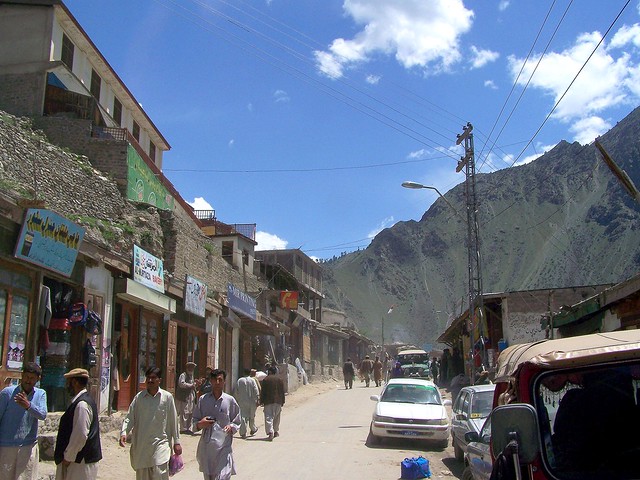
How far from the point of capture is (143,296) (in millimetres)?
14742

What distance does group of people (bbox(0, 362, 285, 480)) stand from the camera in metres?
6.07

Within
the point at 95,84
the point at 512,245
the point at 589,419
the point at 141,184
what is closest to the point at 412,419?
the point at 589,419

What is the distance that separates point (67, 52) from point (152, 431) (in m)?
24.6

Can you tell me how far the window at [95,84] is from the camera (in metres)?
29.9

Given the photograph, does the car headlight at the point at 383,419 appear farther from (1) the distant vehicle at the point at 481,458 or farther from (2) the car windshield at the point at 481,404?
(1) the distant vehicle at the point at 481,458

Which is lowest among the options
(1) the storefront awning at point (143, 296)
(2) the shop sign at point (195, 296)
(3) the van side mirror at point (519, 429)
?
(3) the van side mirror at point (519, 429)

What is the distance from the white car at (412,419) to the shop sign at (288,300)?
798 inches

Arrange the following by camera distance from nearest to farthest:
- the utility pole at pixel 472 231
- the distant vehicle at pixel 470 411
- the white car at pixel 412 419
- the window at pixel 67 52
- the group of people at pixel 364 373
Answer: the distant vehicle at pixel 470 411 → the white car at pixel 412 419 → the utility pole at pixel 472 231 → the window at pixel 67 52 → the group of people at pixel 364 373

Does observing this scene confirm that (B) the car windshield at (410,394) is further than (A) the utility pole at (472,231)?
No

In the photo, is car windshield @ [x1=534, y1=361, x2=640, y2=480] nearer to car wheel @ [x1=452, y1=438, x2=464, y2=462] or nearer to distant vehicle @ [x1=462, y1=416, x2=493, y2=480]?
distant vehicle @ [x1=462, y1=416, x2=493, y2=480]

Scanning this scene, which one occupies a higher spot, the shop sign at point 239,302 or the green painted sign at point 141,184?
the green painted sign at point 141,184

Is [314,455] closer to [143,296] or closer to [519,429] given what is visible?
[143,296]

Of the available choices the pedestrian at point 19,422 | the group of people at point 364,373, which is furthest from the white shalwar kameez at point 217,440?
the group of people at point 364,373

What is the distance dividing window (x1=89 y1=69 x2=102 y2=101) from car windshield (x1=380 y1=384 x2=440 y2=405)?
70.9 ft
